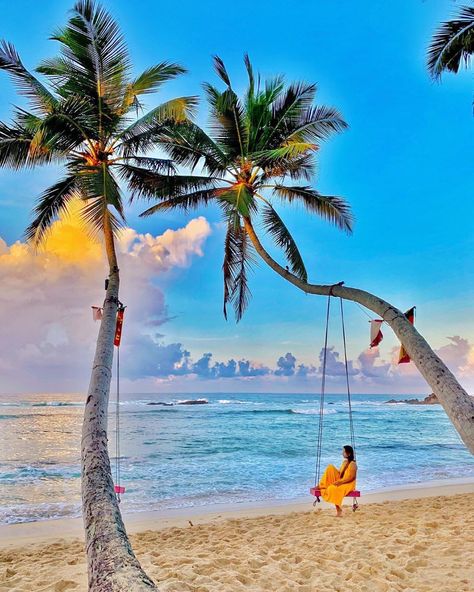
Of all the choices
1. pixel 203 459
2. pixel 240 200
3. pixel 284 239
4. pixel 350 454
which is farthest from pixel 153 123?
pixel 203 459

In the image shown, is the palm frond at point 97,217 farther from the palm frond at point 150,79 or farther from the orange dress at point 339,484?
the orange dress at point 339,484

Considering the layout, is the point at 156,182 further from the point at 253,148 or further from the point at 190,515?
the point at 190,515

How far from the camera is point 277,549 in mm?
5426

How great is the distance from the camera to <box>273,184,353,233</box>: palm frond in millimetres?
8625

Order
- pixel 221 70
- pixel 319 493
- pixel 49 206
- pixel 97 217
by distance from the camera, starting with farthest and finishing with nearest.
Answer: pixel 221 70 < pixel 49 206 < pixel 319 493 < pixel 97 217

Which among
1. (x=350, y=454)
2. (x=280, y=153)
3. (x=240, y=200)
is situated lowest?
(x=350, y=454)

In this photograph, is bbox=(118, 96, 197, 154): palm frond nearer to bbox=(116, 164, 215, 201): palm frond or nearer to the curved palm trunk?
bbox=(116, 164, 215, 201): palm frond

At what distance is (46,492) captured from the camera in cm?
1005

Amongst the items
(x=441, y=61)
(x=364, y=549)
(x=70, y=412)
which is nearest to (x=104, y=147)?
(x=441, y=61)

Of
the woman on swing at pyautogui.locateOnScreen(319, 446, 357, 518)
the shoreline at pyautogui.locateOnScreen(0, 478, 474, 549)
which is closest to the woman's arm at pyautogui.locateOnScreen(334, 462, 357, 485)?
the woman on swing at pyautogui.locateOnScreen(319, 446, 357, 518)

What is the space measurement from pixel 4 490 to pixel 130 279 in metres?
8.31

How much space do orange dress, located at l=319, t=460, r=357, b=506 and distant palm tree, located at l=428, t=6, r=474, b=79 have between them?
5.91m

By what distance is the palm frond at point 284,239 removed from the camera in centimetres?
880

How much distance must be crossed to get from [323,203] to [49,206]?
5010 millimetres
